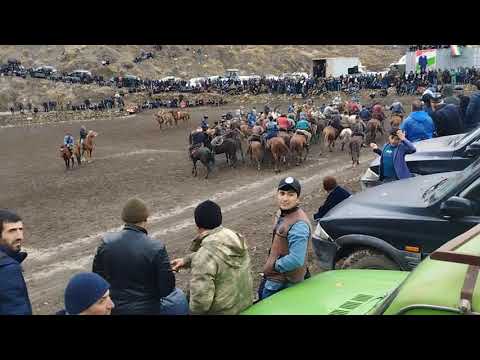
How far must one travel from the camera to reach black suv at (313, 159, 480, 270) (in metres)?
4.83

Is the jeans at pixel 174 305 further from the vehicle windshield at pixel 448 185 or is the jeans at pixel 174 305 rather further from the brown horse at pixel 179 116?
the brown horse at pixel 179 116

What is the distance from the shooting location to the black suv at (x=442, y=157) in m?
8.12

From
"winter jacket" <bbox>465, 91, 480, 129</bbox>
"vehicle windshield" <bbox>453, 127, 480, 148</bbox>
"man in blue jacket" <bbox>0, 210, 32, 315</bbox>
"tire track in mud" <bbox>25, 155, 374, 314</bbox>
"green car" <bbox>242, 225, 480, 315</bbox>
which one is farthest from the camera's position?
"winter jacket" <bbox>465, 91, 480, 129</bbox>

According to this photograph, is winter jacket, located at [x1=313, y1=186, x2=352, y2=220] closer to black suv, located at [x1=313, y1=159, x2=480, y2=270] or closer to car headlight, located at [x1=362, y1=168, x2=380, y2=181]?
black suv, located at [x1=313, y1=159, x2=480, y2=270]

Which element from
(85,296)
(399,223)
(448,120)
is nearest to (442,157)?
(448,120)

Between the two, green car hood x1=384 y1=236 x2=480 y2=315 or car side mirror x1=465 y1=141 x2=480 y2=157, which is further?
car side mirror x1=465 y1=141 x2=480 y2=157

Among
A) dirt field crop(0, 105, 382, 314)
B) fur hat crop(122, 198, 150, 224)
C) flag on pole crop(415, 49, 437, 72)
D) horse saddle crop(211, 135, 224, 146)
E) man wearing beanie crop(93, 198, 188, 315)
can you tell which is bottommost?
dirt field crop(0, 105, 382, 314)

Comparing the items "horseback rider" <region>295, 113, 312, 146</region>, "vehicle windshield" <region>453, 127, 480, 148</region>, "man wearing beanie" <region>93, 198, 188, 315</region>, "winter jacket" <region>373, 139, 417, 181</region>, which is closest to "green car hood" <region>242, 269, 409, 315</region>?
"man wearing beanie" <region>93, 198, 188, 315</region>

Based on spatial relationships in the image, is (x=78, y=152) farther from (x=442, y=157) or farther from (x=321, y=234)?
(x=321, y=234)

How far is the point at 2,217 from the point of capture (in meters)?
3.83

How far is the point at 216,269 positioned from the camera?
375 cm

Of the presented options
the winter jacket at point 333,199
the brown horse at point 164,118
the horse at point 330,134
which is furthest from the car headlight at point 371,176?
the brown horse at point 164,118

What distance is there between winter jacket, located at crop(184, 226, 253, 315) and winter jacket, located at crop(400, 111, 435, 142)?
24.5ft

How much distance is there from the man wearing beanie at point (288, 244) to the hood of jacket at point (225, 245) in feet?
1.64
